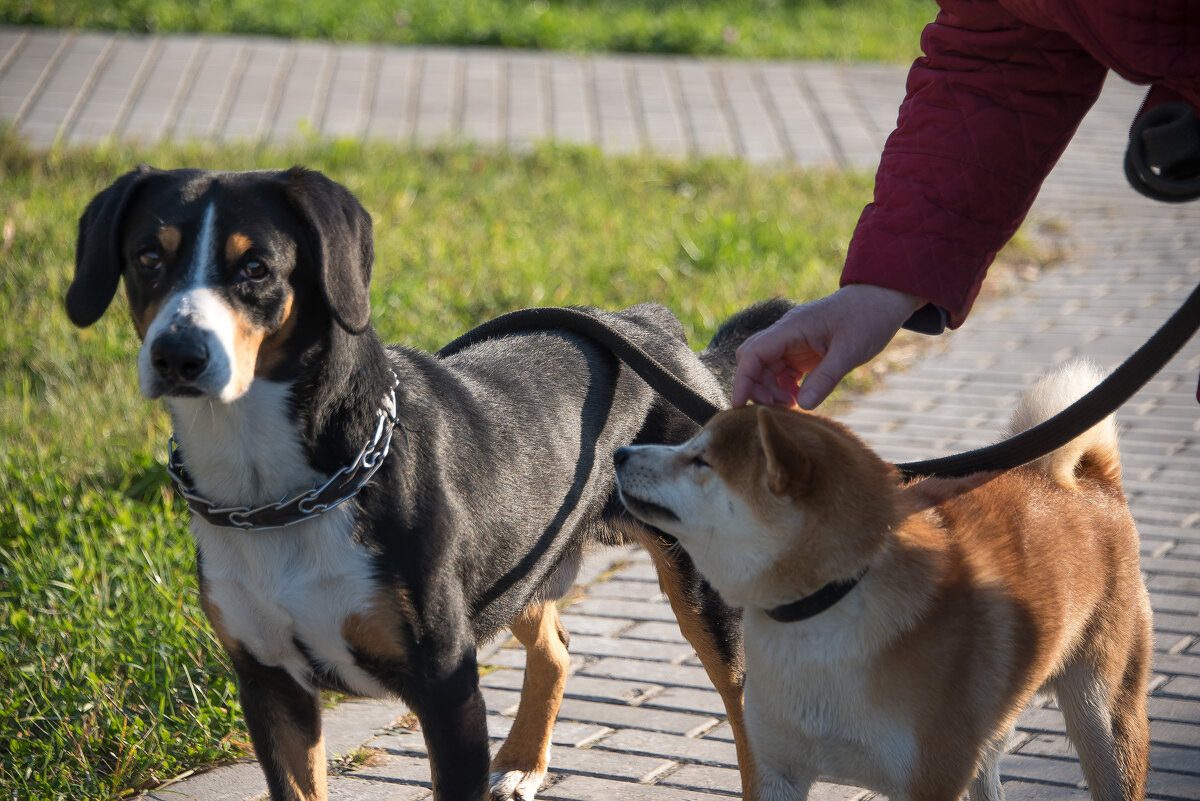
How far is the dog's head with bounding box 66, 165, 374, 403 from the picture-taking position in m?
2.66

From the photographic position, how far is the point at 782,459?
2660mm

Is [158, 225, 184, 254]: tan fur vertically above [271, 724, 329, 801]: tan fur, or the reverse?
[158, 225, 184, 254]: tan fur

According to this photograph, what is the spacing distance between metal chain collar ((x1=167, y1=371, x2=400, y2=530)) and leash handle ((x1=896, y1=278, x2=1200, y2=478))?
1340 millimetres

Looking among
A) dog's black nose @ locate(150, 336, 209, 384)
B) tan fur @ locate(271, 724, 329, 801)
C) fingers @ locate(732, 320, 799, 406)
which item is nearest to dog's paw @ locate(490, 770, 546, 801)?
tan fur @ locate(271, 724, 329, 801)

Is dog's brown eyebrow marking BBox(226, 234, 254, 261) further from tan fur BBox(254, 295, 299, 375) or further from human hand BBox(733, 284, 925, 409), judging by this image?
human hand BBox(733, 284, 925, 409)

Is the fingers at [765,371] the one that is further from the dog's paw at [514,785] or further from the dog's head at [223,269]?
the dog's paw at [514,785]

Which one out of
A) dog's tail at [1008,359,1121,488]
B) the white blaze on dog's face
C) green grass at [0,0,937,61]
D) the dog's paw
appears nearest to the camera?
the white blaze on dog's face

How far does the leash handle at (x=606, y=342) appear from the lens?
130 inches

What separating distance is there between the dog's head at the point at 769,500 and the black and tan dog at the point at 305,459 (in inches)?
19.0

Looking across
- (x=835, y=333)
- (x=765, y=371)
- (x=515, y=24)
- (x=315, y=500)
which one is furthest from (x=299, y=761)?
(x=515, y=24)

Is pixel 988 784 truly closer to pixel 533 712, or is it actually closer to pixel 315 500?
pixel 533 712

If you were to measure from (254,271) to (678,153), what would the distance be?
8.27m

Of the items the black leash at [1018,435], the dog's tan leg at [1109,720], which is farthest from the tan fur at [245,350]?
the dog's tan leg at [1109,720]

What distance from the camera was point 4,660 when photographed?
382 cm
